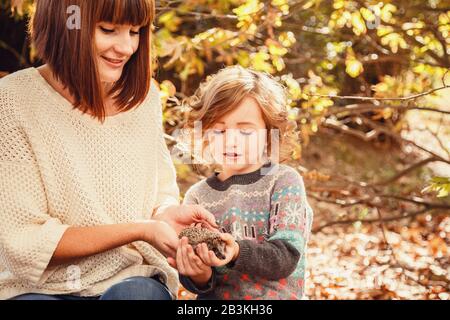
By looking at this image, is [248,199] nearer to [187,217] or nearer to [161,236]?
[187,217]

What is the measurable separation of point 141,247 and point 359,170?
458 cm

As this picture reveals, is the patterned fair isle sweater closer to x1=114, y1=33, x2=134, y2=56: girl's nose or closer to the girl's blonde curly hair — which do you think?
the girl's blonde curly hair

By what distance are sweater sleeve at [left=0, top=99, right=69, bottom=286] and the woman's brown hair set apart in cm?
19

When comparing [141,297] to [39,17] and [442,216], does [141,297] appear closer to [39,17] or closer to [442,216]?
[39,17]

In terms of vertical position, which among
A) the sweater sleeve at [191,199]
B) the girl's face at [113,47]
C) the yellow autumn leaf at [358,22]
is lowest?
the sweater sleeve at [191,199]

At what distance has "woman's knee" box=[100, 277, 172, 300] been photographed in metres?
1.87

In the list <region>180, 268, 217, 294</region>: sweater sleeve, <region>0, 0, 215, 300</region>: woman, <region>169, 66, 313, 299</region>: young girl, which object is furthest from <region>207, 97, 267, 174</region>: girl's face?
<region>180, 268, 217, 294</region>: sweater sleeve

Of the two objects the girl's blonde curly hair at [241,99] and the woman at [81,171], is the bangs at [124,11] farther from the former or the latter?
the girl's blonde curly hair at [241,99]

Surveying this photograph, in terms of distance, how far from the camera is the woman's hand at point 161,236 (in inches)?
77.4

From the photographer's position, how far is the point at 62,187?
2.00 metres

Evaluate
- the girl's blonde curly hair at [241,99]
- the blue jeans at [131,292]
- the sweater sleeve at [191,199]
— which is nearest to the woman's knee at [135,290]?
the blue jeans at [131,292]

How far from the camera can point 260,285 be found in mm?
2055

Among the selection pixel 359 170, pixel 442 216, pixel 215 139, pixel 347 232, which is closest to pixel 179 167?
pixel 215 139

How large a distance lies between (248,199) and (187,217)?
0.69 feet
